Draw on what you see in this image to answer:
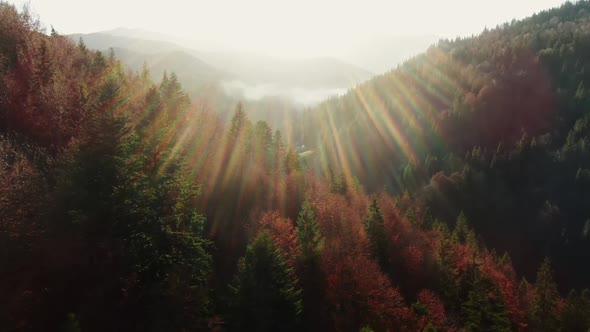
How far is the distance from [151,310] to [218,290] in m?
14.1

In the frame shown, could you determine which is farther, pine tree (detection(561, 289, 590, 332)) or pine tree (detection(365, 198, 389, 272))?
pine tree (detection(561, 289, 590, 332))

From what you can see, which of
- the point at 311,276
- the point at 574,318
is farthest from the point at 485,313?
the point at 574,318

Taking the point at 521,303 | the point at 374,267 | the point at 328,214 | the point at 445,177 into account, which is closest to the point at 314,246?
the point at 374,267

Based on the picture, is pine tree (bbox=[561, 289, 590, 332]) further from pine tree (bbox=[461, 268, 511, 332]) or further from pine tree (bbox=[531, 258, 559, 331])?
pine tree (bbox=[461, 268, 511, 332])

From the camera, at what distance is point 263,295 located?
→ 102 feet

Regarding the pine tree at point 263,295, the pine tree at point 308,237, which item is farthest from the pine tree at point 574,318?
the pine tree at point 263,295

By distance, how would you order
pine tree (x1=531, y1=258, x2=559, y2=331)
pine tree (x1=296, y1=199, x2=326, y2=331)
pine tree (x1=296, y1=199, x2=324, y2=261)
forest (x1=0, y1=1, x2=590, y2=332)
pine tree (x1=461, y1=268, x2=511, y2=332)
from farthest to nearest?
1. pine tree (x1=531, y1=258, x2=559, y2=331)
2. pine tree (x1=461, y1=268, x2=511, y2=332)
3. pine tree (x1=296, y1=199, x2=324, y2=261)
4. pine tree (x1=296, y1=199, x2=326, y2=331)
5. forest (x1=0, y1=1, x2=590, y2=332)

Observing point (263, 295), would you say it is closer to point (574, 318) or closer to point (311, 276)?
point (311, 276)

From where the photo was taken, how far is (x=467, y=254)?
7619 centimetres

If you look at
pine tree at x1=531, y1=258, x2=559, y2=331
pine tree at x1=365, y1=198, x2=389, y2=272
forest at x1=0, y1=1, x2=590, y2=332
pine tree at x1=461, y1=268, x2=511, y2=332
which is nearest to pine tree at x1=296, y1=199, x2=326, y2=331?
forest at x1=0, y1=1, x2=590, y2=332

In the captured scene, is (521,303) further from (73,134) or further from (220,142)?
(73,134)

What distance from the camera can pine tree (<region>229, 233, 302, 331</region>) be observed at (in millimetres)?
30562

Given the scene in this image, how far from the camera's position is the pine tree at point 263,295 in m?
30.6

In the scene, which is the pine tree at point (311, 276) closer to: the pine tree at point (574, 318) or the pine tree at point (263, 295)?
the pine tree at point (263, 295)
